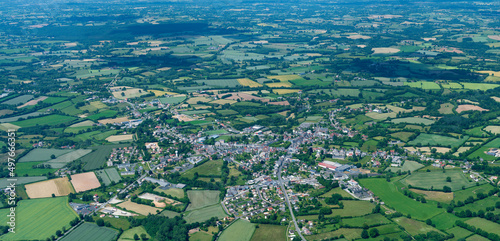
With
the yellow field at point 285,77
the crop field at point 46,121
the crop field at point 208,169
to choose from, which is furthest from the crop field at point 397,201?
the yellow field at point 285,77

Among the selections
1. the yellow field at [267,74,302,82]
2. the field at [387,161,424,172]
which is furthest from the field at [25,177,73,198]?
the yellow field at [267,74,302,82]

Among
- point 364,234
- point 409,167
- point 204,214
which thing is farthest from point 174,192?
point 409,167

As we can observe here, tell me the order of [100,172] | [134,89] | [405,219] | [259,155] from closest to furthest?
[405,219]
[100,172]
[259,155]
[134,89]

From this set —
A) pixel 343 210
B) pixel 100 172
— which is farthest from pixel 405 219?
pixel 100 172

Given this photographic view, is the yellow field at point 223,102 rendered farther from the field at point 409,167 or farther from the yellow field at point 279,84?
the field at point 409,167

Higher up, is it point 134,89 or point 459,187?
point 459,187

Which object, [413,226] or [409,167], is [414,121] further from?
[413,226]

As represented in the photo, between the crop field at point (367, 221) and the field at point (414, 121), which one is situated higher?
the crop field at point (367, 221)

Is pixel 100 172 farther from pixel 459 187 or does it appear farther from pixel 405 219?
pixel 459 187
